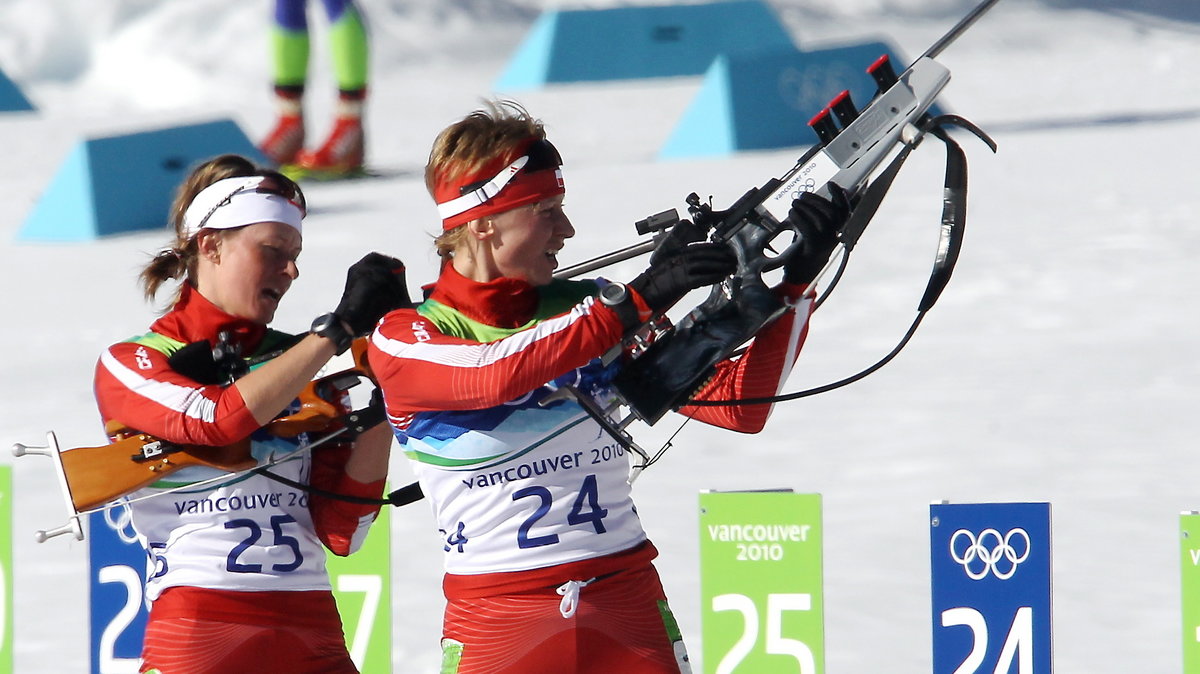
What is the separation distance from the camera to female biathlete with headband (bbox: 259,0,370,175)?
12.1 m

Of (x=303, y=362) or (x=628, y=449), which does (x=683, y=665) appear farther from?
(x=303, y=362)

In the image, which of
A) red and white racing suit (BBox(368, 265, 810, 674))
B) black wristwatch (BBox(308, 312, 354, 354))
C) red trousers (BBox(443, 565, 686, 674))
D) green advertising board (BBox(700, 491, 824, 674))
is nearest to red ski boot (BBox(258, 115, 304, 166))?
green advertising board (BBox(700, 491, 824, 674))

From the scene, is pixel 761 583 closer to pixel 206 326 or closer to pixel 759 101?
pixel 206 326

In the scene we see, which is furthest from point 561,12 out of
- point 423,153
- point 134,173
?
point 134,173

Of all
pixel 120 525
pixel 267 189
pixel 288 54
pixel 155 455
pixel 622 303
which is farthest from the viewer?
pixel 288 54

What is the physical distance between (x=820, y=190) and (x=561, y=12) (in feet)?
44.2

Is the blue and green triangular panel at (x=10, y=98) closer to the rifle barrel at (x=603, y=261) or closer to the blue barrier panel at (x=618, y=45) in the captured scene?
the blue barrier panel at (x=618, y=45)

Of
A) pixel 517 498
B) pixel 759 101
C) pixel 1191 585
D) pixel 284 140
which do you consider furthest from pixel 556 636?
pixel 284 140

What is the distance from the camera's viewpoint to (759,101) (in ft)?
37.1

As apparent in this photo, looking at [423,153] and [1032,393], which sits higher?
[423,153]

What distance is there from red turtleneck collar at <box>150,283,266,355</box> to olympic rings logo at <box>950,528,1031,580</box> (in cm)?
163

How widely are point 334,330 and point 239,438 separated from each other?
248 millimetres

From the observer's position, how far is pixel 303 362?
2721mm

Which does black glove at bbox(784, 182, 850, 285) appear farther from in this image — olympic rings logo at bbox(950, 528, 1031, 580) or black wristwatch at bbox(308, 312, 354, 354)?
olympic rings logo at bbox(950, 528, 1031, 580)
